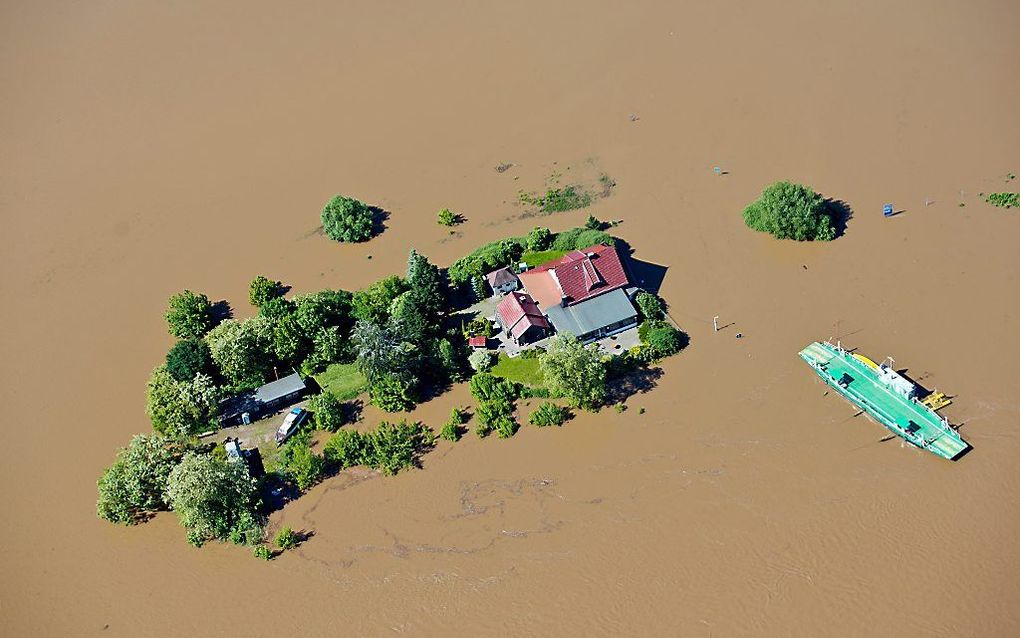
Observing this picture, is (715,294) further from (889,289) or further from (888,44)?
(888,44)

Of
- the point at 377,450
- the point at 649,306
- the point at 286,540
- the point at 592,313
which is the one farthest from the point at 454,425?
the point at 649,306

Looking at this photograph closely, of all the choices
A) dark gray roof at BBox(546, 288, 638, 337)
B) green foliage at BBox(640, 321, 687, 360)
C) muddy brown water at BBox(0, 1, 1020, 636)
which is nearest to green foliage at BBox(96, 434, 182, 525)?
muddy brown water at BBox(0, 1, 1020, 636)

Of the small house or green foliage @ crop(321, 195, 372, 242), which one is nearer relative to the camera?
the small house

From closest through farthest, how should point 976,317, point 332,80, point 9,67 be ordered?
point 976,317
point 332,80
point 9,67

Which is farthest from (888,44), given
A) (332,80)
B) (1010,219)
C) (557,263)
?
(332,80)

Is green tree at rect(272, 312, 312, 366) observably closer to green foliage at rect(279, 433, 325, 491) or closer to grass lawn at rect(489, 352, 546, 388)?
green foliage at rect(279, 433, 325, 491)

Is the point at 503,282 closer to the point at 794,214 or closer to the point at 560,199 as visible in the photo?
the point at 560,199
